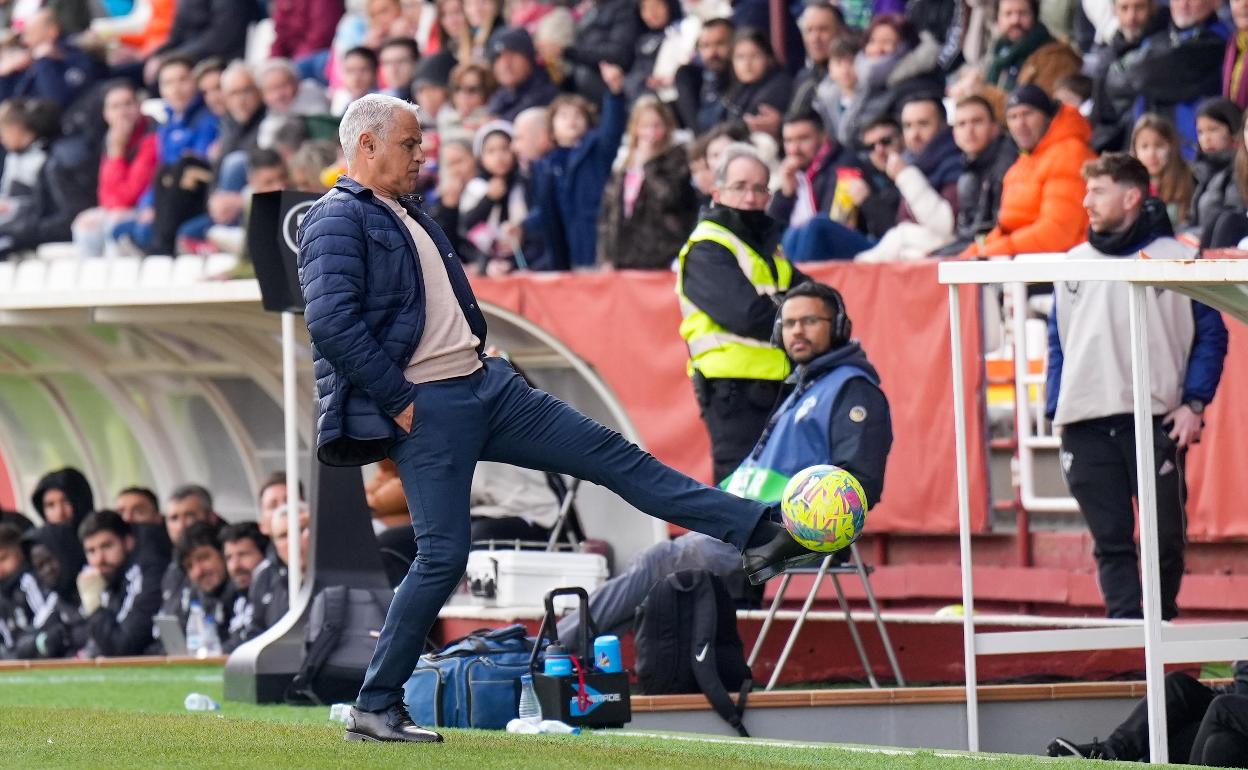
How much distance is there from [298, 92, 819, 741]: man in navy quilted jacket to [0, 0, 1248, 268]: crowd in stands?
4616mm

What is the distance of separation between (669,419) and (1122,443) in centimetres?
375

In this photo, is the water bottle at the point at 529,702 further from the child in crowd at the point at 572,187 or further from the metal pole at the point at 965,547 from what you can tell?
the child in crowd at the point at 572,187

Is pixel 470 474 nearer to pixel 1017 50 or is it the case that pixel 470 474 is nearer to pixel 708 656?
pixel 708 656

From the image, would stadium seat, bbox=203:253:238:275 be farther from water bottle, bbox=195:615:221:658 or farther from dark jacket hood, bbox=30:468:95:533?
water bottle, bbox=195:615:221:658

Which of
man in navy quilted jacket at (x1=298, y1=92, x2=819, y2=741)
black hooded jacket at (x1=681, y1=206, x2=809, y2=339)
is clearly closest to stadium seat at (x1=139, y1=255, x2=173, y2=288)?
black hooded jacket at (x1=681, y1=206, x2=809, y2=339)

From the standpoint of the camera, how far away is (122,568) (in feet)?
48.9

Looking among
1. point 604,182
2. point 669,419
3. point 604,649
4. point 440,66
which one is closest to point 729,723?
point 604,649

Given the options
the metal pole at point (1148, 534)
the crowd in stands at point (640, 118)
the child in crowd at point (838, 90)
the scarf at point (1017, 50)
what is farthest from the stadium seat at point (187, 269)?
the metal pole at point (1148, 534)

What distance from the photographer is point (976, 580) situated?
1218cm

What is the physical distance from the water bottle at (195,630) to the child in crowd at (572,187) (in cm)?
307

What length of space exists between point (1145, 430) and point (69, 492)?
31.5ft

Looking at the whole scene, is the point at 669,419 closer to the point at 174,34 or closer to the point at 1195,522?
the point at 1195,522

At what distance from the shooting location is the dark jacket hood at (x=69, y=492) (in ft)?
51.7

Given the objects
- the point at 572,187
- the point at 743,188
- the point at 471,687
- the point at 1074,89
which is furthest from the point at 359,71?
the point at 471,687
